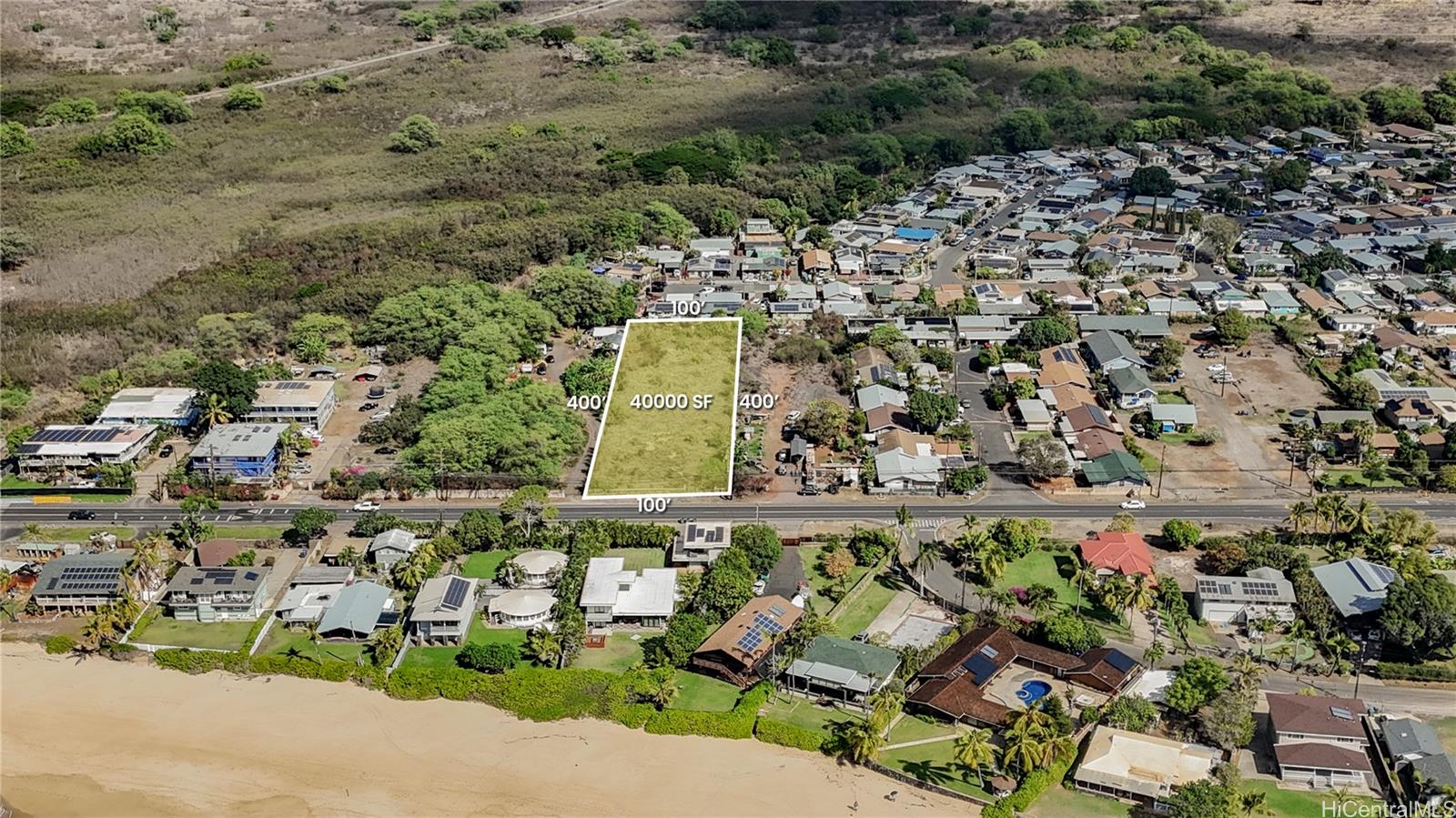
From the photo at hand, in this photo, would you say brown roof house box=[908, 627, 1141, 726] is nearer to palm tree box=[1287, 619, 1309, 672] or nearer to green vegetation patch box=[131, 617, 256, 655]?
palm tree box=[1287, 619, 1309, 672]

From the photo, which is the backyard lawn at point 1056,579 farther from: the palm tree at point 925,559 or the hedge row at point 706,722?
the hedge row at point 706,722

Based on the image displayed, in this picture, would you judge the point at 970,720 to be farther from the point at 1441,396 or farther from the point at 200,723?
the point at 1441,396

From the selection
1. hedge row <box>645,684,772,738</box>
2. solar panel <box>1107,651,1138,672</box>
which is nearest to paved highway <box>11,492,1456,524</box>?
solar panel <box>1107,651,1138,672</box>

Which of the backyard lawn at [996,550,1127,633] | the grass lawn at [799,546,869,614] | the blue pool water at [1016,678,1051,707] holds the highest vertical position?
the blue pool water at [1016,678,1051,707]

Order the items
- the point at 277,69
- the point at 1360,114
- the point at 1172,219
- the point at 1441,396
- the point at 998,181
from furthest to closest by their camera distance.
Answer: the point at 277,69, the point at 1360,114, the point at 998,181, the point at 1172,219, the point at 1441,396

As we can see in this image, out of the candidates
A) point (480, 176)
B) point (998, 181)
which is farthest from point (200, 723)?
point (998, 181)

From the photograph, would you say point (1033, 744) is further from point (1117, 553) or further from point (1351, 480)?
point (1351, 480)

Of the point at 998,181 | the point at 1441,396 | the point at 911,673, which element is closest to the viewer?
the point at 911,673
